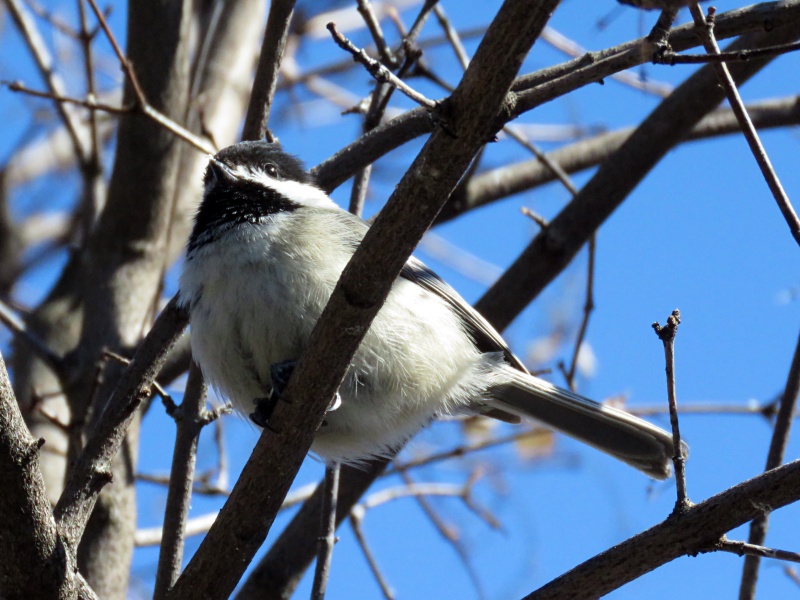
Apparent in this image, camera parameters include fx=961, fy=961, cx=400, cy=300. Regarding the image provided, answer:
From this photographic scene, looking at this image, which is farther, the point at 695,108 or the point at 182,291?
the point at 695,108

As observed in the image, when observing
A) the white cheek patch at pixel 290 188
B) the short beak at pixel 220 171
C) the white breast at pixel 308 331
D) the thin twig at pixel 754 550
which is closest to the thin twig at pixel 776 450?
the thin twig at pixel 754 550

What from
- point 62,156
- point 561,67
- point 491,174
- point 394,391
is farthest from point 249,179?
point 62,156

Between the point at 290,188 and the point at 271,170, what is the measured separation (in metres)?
0.14

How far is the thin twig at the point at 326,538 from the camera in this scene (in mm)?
3352

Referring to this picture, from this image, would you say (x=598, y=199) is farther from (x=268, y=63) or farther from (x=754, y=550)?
(x=754, y=550)

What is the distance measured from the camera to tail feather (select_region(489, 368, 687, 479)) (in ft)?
12.9

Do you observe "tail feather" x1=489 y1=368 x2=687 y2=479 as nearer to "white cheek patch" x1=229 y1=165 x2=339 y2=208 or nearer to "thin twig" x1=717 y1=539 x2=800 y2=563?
"white cheek patch" x1=229 y1=165 x2=339 y2=208

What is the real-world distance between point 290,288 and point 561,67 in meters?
1.21

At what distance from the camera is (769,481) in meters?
2.31

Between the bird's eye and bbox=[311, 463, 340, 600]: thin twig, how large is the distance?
126 centimetres

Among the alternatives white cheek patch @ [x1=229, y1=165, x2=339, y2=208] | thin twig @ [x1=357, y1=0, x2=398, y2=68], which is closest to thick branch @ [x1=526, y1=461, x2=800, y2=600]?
white cheek patch @ [x1=229, y1=165, x2=339, y2=208]

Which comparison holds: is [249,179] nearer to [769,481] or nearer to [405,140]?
[405,140]

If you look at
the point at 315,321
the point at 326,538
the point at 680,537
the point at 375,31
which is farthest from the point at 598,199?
the point at 680,537

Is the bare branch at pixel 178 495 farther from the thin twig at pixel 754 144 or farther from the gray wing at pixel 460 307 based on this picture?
the thin twig at pixel 754 144
